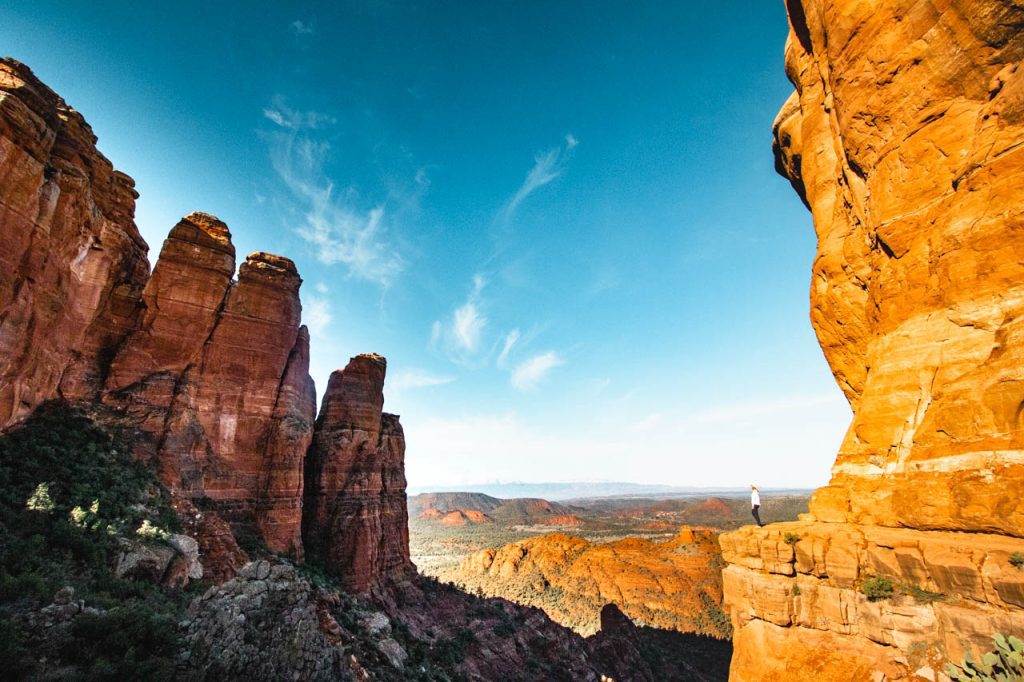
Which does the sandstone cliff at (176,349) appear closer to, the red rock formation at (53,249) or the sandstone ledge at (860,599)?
the red rock formation at (53,249)

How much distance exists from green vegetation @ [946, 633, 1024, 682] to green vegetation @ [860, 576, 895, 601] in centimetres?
119

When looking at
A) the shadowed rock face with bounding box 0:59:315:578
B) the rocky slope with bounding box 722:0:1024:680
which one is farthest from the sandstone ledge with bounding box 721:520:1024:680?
the shadowed rock face with bounding box 0:59:315:578

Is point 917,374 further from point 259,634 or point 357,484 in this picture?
point 357,484

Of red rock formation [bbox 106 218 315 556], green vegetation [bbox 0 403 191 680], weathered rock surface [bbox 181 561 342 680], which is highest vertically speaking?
red rock formation [bbox 106 218 315 556]

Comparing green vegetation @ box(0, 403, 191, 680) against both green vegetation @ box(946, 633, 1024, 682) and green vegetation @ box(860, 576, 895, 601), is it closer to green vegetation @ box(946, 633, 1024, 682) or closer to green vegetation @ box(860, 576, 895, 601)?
green vegetation @ box(860, 576, 895, 601)

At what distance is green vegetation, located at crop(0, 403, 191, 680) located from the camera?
287 inches

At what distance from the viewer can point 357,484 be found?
1137 inches

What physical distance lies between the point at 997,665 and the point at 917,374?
4.72 meters

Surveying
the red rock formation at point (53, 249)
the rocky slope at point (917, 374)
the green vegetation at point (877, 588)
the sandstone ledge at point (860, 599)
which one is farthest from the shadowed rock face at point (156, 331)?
the green vegetation at point (877, 588)

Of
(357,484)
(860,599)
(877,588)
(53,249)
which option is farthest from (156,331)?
(877,588)

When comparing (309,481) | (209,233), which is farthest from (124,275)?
(309,481)

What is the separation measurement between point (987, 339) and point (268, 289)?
28373mm

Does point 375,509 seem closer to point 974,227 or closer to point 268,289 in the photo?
point 268,289

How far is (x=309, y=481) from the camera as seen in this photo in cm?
2781
